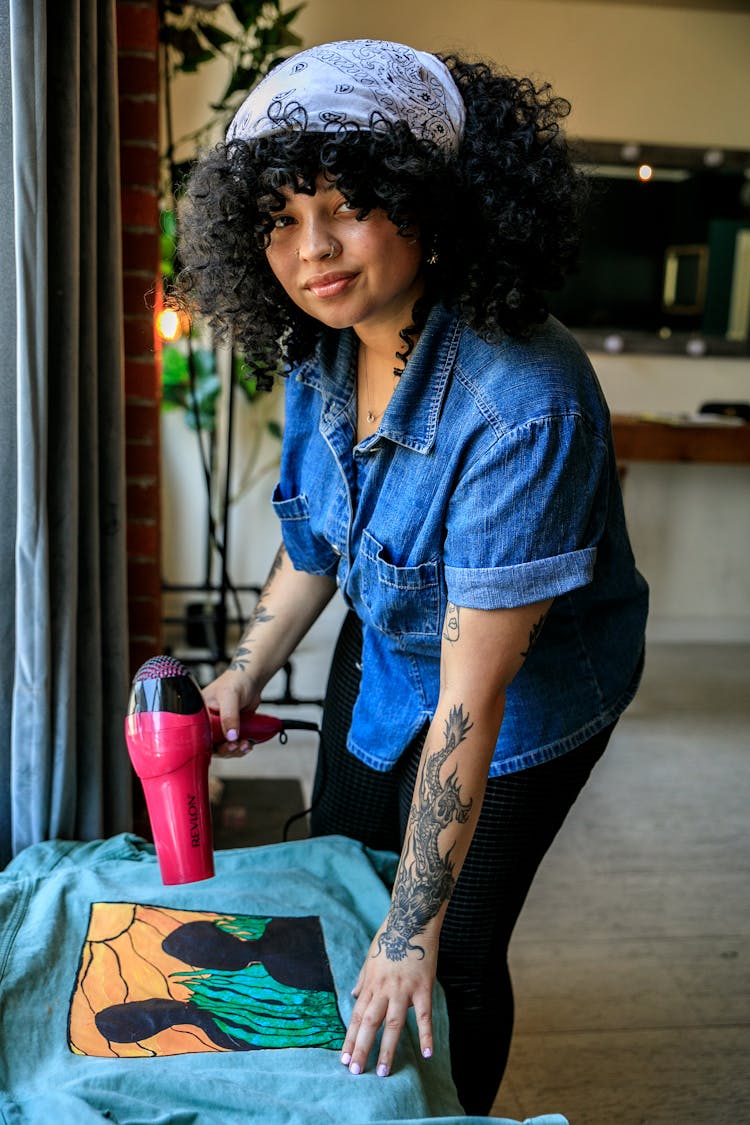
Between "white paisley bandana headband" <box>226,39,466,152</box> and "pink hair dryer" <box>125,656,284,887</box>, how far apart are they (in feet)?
1.93

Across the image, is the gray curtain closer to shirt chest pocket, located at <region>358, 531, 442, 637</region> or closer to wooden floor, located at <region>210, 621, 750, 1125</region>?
shirt chest pocket, located at <region>358, 531, 442, 637</region>

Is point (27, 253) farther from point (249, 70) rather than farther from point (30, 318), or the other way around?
point (249, 70)

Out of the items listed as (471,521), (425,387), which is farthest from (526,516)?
(425,387)

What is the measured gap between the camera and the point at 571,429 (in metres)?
1.02

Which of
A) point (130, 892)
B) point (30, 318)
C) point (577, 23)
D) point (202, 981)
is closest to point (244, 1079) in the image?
point (202, 981)

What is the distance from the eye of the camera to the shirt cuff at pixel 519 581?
102 centimetres

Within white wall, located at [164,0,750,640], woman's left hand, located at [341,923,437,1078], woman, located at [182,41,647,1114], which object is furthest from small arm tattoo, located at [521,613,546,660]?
white wall, located at [164,0,750,640]

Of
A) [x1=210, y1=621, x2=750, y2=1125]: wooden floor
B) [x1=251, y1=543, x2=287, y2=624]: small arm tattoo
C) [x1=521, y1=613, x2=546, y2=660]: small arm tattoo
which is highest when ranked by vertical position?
[x1=521, y1=613, x2=546, y2=660]: small arm tattoo

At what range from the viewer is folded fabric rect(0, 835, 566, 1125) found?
954mm

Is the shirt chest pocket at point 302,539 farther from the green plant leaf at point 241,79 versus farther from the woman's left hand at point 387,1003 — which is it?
the green plant leaf at point 241,79

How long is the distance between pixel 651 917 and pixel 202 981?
1.55 metres

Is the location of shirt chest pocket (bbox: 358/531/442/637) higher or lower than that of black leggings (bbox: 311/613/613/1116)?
higher

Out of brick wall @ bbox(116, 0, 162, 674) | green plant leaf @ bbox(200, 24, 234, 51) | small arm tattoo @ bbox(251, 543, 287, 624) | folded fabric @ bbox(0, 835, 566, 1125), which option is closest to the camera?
folded fabric @ bbox(0, 835, 566, 1125)

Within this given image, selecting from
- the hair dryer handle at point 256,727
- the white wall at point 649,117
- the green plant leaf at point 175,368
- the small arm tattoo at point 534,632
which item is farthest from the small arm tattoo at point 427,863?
the white wall at point 649,117
